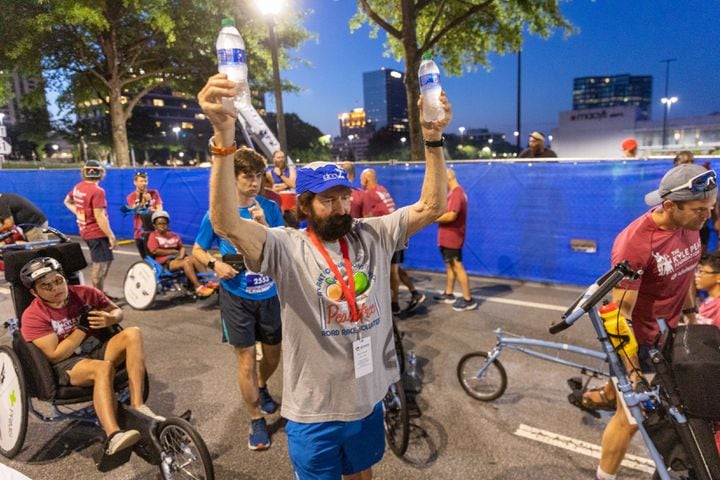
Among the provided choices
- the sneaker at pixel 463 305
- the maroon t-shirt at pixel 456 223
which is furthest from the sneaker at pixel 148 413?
the maroon t-shirt at pixel 456 223

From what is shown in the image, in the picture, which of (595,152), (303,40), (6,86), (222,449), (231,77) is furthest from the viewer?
(595,152)

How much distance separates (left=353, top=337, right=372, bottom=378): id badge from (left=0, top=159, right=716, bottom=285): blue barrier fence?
633cm

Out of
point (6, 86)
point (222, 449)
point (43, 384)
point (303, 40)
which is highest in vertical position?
point (303, 40)

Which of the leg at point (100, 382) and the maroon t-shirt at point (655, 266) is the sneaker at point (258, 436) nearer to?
the leg at point (100, 382)

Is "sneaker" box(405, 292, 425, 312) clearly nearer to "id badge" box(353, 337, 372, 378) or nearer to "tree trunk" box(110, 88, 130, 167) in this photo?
"id badge" box(353, 337, 372, 378)

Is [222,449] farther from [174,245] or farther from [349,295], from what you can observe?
[174,245]

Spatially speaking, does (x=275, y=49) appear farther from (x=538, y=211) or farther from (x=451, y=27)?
(x=538, y=211)

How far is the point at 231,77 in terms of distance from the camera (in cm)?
183

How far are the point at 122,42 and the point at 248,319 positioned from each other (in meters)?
19.8

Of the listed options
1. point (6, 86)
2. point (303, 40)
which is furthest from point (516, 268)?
point (6, 86)

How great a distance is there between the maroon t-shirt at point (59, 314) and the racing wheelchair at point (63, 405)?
0.12 metres

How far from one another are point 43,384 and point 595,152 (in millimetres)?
65367

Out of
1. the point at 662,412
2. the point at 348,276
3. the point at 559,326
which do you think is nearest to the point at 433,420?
the point at 559,326

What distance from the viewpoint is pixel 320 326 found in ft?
6.53
